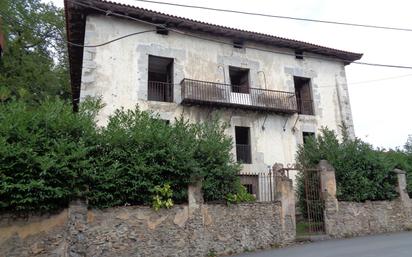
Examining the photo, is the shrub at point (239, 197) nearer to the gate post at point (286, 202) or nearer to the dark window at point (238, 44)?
the gate post at point (286, 202)

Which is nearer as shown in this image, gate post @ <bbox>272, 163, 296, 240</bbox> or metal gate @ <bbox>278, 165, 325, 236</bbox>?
gate post @ <bbox>272, 163, 296, 240</bbox>

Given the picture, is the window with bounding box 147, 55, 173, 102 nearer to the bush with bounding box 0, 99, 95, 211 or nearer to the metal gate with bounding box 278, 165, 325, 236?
the metal gate with bounding box 278, 165, 325, 236

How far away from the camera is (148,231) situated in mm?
8961

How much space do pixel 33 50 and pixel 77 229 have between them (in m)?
16.7

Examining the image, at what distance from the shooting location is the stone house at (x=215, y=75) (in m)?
15.2

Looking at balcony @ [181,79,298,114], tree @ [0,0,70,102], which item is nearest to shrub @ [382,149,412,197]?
balcony @ [181,79,298,114]

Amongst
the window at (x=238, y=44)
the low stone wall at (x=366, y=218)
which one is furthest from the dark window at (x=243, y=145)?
the low stone wall at (x=366, y=218)

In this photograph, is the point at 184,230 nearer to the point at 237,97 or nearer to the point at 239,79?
the point at 237,97

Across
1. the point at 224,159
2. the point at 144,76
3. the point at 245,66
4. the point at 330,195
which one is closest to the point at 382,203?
the point at 330,195

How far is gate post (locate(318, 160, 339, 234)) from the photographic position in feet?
39.2

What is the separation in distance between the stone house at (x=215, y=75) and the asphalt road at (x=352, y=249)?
5690 mm

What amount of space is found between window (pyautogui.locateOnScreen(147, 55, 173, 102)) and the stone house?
0.05 metres

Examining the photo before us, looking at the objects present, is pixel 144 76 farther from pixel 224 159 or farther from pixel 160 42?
pixel 224 159

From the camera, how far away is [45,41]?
22.0 metres
